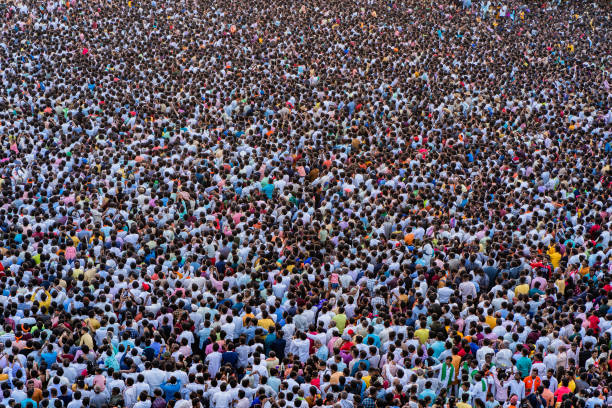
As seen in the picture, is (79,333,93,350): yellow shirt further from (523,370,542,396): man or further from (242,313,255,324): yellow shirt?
(523,370,542,396): man

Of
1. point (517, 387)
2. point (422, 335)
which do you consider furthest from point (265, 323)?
point (517, 387)

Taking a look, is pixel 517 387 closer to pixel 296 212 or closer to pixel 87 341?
pixel 87 341

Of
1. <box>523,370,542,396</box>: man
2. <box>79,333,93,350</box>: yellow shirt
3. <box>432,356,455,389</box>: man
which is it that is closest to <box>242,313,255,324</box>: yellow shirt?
<box>79,333,93,350</box>: yellow shirt

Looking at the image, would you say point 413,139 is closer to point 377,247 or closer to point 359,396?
point 377,247

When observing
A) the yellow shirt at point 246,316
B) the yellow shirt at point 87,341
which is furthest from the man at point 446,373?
the yellow shirt at point 87,341

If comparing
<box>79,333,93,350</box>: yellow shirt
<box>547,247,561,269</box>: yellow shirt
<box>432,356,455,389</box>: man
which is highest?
<box>547,247,561,269</box>: yellow shirt

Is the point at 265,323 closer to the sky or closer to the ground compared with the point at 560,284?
closer to the ground

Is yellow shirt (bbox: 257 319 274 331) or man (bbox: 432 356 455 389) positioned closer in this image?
man (bbox: 432 356 455 389)

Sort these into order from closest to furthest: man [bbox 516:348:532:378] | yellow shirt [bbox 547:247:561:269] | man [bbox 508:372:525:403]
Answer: man [bbox 508:372:525:403], man [bbox 516:348:532:378], yellow shirt [bbox 547:247:561:269]

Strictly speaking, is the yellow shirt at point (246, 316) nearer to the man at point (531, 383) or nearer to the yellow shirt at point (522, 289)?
the man at point (531, 383)
